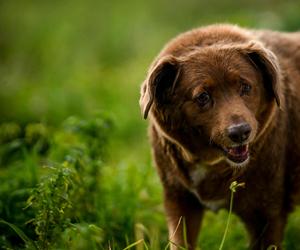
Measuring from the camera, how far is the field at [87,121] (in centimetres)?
535

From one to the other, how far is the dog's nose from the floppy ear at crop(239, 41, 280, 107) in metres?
0.37

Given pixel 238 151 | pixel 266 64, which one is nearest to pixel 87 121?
pixel 238 151

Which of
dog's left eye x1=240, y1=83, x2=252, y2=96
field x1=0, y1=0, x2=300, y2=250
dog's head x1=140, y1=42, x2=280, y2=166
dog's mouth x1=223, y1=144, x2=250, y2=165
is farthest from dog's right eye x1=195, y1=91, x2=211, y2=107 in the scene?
field x1=0, y1=0, x2=300, y2=250

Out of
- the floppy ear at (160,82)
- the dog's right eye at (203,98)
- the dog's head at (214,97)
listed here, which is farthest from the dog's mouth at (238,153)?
the floppy ear at (160,82)

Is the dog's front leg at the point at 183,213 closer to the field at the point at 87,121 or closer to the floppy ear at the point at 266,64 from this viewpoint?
the field at the point at 87,121

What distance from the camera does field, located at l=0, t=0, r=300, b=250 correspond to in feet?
17.5

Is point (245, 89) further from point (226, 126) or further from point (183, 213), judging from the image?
point (183, 213)

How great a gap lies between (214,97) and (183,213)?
3.26 feet

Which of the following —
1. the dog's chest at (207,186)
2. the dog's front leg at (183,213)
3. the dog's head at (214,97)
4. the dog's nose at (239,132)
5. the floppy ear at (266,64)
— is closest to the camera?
the dog's nose at (239,132)

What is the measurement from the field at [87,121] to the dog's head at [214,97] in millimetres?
757

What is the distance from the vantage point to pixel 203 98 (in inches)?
195

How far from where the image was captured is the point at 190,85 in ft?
16.4

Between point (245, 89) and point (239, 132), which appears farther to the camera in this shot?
point (245, 89)

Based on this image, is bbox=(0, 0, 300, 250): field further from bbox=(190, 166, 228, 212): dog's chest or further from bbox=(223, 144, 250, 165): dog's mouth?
bbox=(223, 144, 250, 165): dog's mouth
